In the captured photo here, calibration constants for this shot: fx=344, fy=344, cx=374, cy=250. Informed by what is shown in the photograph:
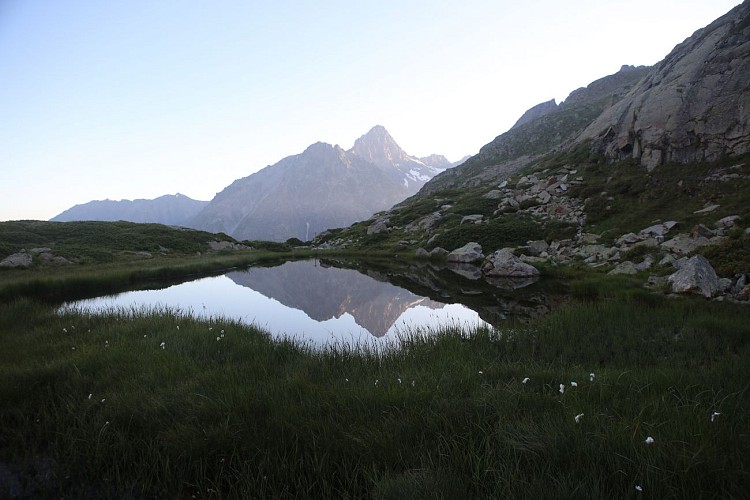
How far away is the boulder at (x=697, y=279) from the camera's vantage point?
12.8m

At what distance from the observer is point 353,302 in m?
20.9

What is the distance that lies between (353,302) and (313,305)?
2.45m

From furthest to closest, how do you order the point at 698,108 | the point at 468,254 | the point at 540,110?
Result: the point at 540,110, the point at 468,254, the point at 698,108

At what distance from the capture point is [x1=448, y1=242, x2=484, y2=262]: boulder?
33750 mm

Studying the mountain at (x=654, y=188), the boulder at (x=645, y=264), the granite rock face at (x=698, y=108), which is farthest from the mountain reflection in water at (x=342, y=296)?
the granite rock face at (x=698, y=108)

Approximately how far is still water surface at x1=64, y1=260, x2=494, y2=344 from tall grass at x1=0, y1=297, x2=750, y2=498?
3795 millimetres

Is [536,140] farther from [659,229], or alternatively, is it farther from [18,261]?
[18,261]

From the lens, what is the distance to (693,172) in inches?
1127

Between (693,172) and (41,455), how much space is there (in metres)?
40.3

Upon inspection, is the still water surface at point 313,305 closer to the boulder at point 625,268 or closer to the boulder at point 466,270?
the boulder at point 466,270

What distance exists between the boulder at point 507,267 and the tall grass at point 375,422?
1680 centimetres

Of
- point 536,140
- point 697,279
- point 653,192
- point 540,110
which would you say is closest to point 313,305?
point 697,279

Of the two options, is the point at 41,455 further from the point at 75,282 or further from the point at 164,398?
the point at 75,282

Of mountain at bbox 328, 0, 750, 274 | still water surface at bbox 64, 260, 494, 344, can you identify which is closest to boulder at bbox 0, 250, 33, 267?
still water surface at bbox 64, 260, 494, 344
